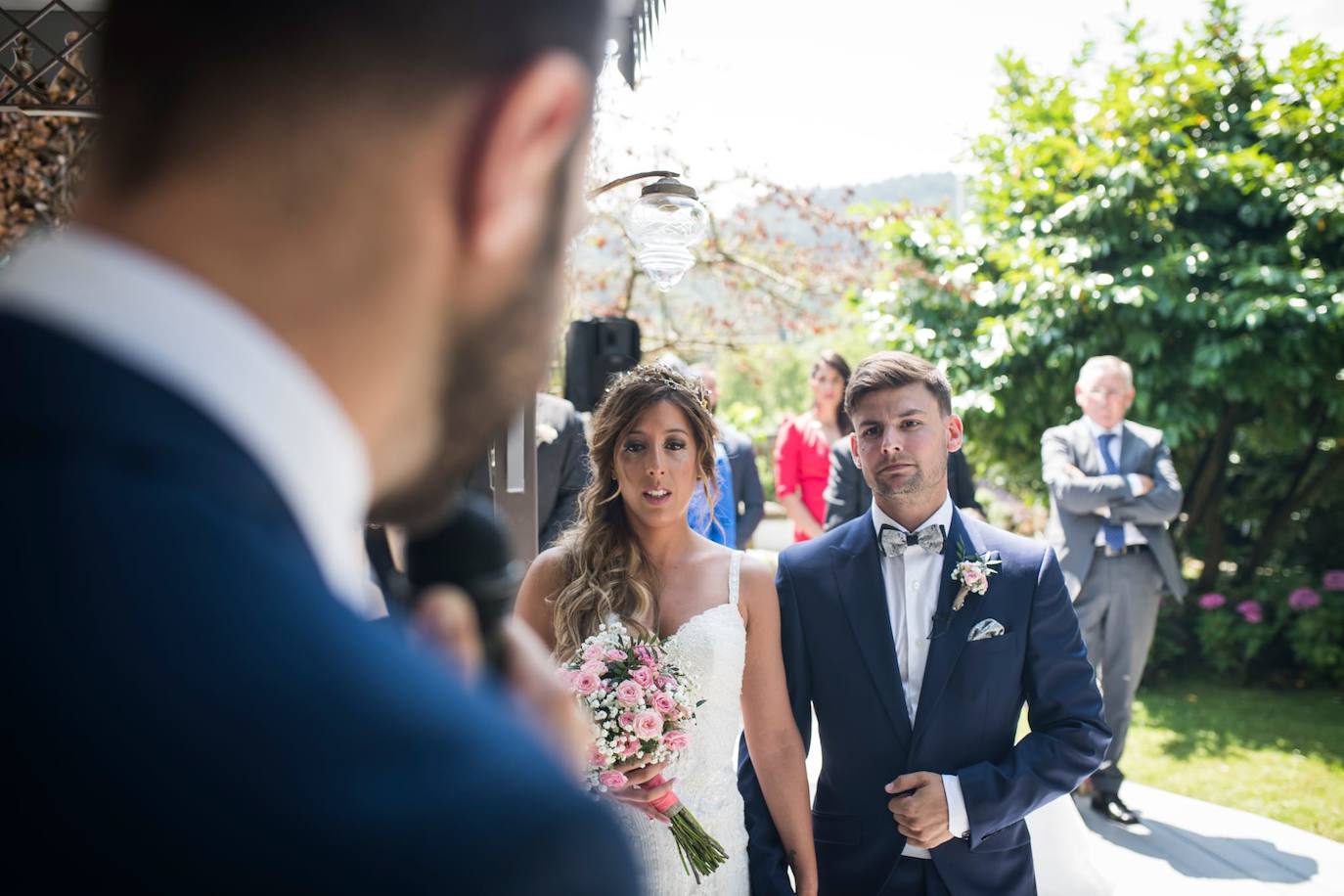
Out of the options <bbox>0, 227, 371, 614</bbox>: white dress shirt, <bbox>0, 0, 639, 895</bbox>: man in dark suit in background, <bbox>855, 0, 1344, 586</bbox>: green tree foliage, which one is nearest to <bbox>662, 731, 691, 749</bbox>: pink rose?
<bbox>0, 0, 639, 895</bbox>: man in dark suit in background

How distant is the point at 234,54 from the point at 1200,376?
945cm

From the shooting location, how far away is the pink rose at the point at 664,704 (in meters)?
2.91

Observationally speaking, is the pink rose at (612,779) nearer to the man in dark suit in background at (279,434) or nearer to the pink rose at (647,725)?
the pink rose at (647,725)

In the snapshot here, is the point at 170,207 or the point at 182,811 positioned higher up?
the point at 170,207

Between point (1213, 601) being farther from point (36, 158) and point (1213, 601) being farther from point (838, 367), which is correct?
point (36, 158)

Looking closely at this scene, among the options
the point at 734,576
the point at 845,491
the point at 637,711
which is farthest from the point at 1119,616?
the point at 637,711

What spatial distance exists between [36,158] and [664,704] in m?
5.62

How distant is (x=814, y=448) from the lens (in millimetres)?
7672

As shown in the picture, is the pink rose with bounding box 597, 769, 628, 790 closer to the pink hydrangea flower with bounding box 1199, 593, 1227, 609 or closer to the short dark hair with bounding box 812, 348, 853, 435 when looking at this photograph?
the short dark hair with bounding box 812, 348, 853, 435

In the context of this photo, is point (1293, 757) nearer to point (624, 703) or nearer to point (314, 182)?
point (624, 703)

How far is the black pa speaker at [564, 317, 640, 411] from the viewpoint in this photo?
19.9ft

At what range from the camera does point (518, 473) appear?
14.9 feet

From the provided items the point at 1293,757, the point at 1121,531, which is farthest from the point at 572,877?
the point at 1293,757

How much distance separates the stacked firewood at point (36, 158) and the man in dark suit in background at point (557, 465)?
2.77 meters
